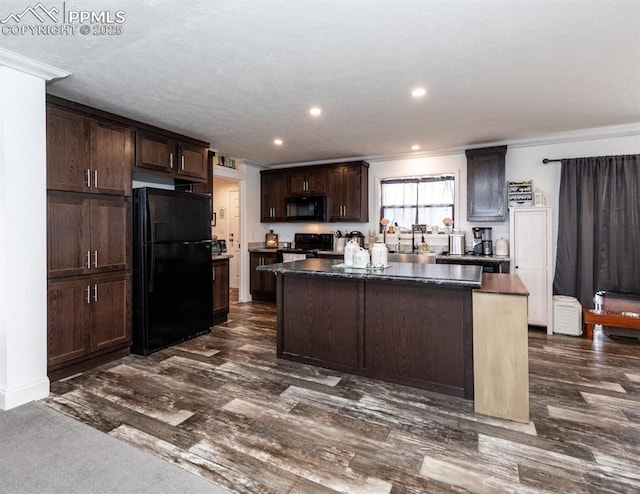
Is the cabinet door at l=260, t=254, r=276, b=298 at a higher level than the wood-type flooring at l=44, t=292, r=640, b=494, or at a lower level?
higher

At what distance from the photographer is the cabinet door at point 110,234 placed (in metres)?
3.28

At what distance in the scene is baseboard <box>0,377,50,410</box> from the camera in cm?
252

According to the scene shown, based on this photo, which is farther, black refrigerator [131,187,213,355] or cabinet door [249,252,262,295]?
cabinet door [249,252,262,295]

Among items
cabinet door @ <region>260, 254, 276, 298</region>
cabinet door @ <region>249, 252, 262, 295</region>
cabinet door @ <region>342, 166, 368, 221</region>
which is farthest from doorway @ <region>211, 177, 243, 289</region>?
cabinet door @ <region>342, 166, 368, 221</region>

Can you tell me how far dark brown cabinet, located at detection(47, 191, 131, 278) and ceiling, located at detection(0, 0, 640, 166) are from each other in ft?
3.09

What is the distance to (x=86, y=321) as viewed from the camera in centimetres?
320

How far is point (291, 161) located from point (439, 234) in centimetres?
285

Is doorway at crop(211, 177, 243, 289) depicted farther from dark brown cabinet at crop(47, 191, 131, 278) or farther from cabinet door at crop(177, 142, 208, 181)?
dark brown cabinet at crop(47, 191, 131, 278)

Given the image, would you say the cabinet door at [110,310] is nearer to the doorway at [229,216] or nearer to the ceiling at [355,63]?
the ceiling at [355,63]


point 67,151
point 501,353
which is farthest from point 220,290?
point 501,353

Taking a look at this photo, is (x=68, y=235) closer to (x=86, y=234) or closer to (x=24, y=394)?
(x=86, y=234)

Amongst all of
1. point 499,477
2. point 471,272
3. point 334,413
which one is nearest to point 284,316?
point 334,413

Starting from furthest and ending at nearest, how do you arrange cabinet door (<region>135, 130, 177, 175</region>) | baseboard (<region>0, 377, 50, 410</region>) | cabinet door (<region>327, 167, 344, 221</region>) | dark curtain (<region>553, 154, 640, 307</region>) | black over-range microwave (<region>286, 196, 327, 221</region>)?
1. black over-range microwave (<region>286, 196, 327, 221</region>)
2. cabinet door (<region>327, 167, 344, 221</region>)
3. dark curtain (<region>553, 154, 640, 307</region>)
4. cabinet door (<region>135, 130, 177, 175</region>)
5. baseboard (<region>0, 377, 50, 410</region>)

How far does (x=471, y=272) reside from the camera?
300cm
